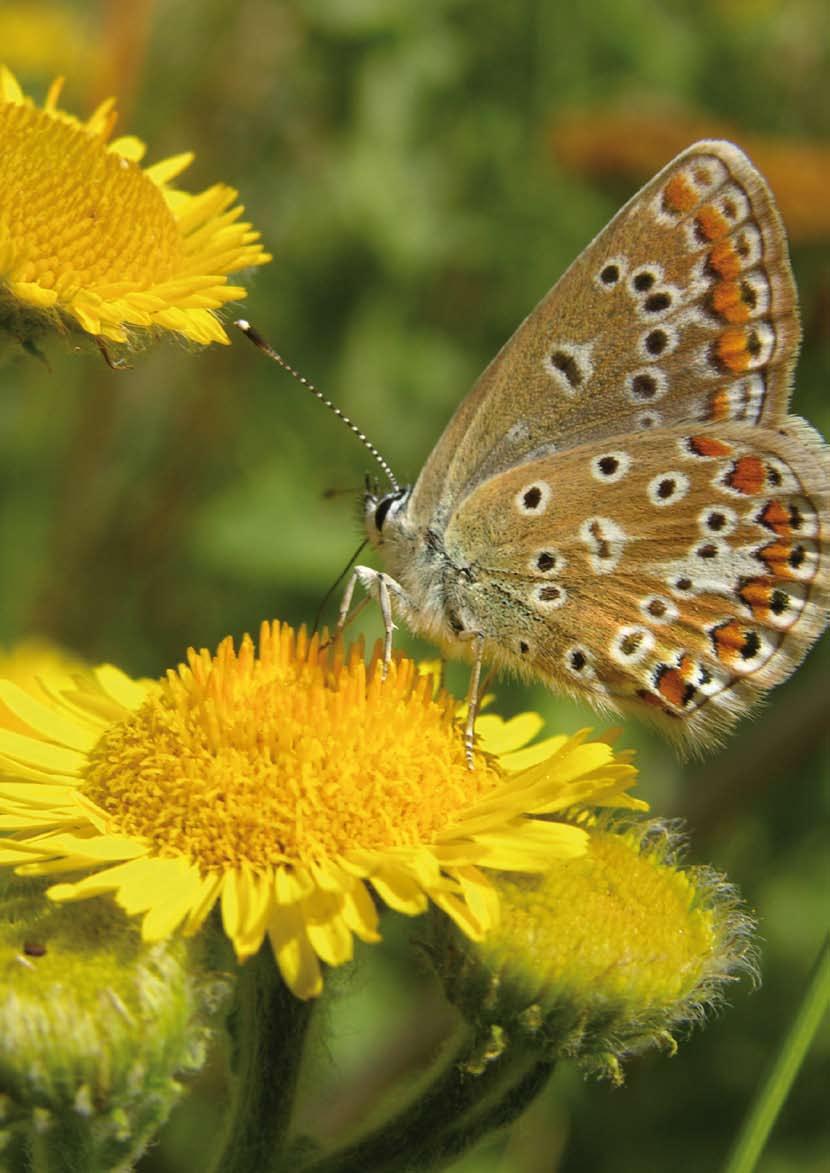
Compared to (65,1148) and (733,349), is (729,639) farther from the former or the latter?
(65,1148)

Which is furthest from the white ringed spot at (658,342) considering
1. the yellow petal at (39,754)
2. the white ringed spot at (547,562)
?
the yellow petal at (39,754)

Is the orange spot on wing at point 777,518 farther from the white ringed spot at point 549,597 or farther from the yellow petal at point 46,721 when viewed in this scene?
the yellow petal at point 46,721

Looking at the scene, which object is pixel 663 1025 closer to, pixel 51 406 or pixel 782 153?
pixel 782 153

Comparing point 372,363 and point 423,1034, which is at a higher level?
point 372,363

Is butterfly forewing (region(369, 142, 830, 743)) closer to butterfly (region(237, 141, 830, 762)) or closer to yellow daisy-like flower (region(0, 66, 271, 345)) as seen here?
butterfly (region(237, 141, 830, 762))

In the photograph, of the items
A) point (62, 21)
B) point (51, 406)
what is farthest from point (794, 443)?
point (62, 21)
